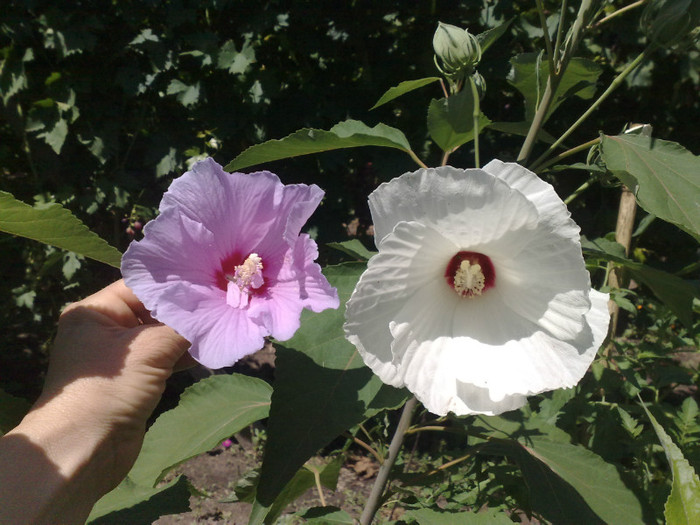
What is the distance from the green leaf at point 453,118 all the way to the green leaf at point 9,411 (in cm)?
98

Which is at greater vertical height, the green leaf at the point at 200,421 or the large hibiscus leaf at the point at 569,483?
the green leaf at the point at 200,421

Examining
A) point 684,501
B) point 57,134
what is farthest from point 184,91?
point 684,501

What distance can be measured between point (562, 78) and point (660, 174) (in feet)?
1.03

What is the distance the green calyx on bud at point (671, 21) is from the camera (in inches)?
36.8

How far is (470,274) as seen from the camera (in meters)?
0.90

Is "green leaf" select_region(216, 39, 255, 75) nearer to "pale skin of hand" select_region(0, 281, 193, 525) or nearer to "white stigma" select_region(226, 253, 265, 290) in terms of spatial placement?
"pale skin of hand" select_region(0, 281, 193, 525)

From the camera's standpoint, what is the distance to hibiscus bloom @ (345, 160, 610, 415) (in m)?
0.75

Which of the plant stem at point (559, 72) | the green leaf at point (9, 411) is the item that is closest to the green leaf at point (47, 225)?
the green leaf at point (9, 411)

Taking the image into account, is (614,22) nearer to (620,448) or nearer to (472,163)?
(472,163)

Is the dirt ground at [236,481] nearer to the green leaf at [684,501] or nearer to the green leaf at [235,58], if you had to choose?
the green leaf at [235,58]

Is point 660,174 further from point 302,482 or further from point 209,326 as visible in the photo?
point 302,482

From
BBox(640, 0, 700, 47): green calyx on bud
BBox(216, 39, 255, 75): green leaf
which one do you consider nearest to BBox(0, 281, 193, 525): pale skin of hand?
BBox(640, 0, 700, 47): green calyx on bud

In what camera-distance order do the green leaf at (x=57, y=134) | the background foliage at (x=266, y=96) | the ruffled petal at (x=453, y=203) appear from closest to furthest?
1. the ruffled petal at (x=453, y=203)
2. the background foliage at (x=266, y=96)
3. the green leaf at (x=57, y=134)

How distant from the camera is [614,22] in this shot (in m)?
2.75
